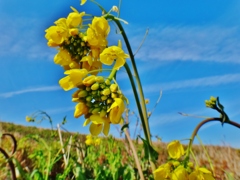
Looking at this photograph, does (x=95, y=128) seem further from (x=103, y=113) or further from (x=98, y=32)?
(x=98, y=32)

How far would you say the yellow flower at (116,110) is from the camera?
945 millimetres

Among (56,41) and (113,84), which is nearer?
(113,84)

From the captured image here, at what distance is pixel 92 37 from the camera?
3.64 feet

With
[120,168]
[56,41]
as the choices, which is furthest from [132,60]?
[120,168]

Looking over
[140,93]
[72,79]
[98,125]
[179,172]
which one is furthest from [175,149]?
[72,79]

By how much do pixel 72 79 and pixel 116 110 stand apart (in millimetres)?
153

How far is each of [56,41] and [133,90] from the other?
0.29 metres

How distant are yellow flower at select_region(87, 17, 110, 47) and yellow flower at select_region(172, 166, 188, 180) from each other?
1.61ft

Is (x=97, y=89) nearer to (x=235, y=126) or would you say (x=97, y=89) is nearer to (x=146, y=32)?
(x=146, y=32)

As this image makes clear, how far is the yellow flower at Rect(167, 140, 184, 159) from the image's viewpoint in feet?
4.17

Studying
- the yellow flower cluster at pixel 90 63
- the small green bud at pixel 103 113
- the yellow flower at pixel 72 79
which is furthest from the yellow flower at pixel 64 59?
the small green bud at pixel 103 113

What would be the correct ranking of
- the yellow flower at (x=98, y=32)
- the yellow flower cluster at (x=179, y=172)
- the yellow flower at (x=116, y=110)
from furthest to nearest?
the yellow flower cluster at (x=179, y=172) → the yellow flower at (x=98, y=32) → the yellow flower at (x=116, y=110)

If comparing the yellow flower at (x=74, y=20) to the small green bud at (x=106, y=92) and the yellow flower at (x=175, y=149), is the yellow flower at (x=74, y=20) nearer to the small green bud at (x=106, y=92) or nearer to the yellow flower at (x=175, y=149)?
the small green bud at (x=106, y=92)

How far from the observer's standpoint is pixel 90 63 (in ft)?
3.60
